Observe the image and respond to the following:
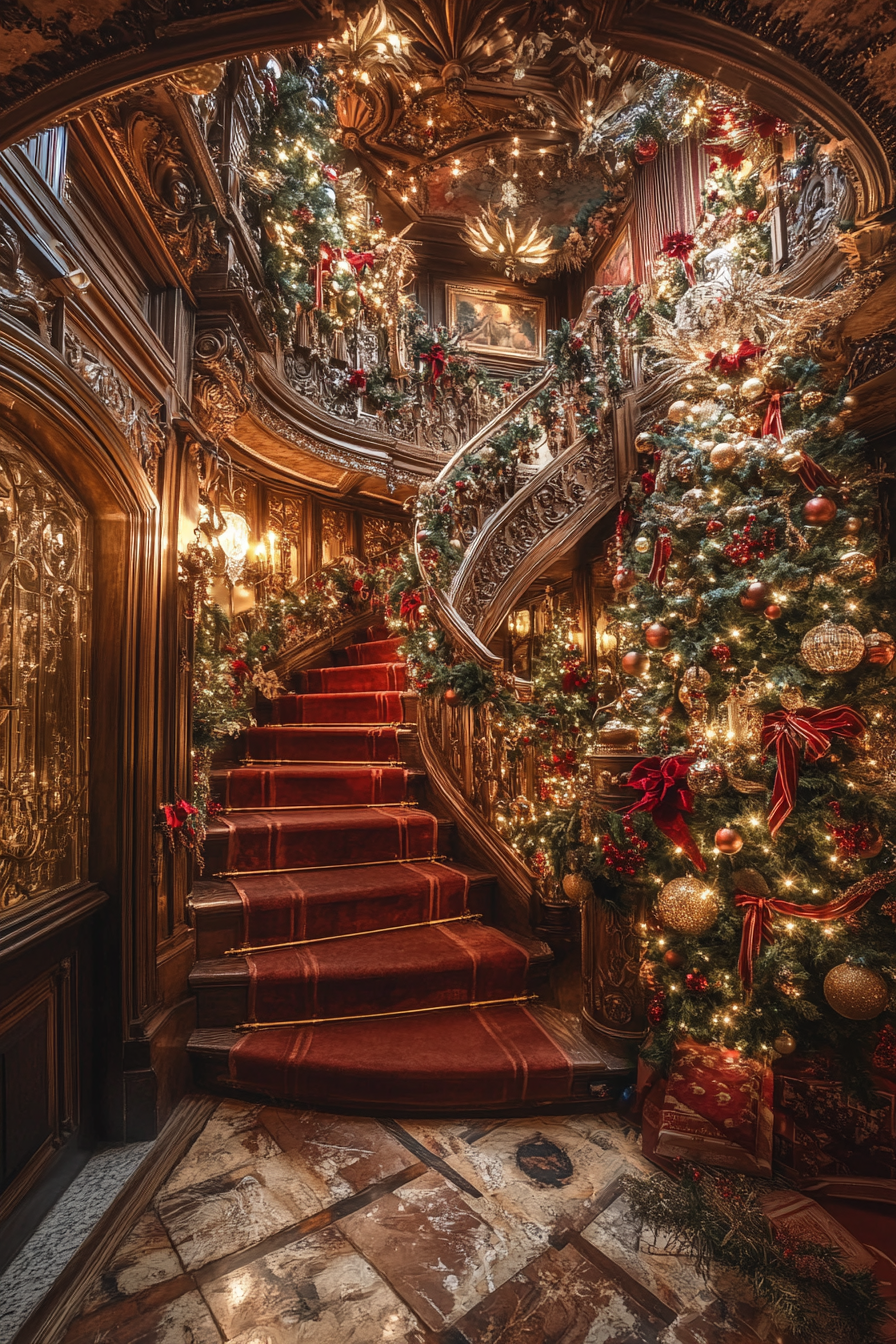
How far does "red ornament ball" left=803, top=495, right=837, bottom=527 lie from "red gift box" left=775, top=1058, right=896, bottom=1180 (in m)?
2.10

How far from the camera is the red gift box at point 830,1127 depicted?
206 centimetres

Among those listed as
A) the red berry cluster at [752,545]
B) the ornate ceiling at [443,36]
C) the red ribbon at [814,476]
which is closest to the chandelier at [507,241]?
the red ribbon at [814,476]

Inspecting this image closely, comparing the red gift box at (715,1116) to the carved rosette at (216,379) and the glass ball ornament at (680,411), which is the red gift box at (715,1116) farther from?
the carved rosette at (216,379)

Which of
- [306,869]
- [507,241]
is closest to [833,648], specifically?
[306,869]

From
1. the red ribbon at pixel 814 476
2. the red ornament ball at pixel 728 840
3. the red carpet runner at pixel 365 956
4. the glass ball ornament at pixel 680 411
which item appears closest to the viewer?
the red ornament ball at pixel 728 840

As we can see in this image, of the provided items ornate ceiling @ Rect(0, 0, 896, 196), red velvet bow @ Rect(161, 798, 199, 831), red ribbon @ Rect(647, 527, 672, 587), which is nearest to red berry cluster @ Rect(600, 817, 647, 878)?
red ribbon @ Rect(647, 527, 672, 587)

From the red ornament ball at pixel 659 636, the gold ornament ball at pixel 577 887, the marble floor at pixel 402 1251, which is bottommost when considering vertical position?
the marble floor at pixel 402 1251

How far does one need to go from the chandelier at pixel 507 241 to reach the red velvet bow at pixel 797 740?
7.86 meters

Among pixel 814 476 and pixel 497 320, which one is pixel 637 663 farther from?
pixel 497 320

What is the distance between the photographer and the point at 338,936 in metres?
3.05

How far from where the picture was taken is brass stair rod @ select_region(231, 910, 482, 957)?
2.91 meters

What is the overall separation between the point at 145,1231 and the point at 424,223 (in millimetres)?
9666

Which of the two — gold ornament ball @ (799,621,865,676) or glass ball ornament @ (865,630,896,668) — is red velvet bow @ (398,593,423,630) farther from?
glass ball ornament @ (865,630,896,668)

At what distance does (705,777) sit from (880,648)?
31.4 inches
